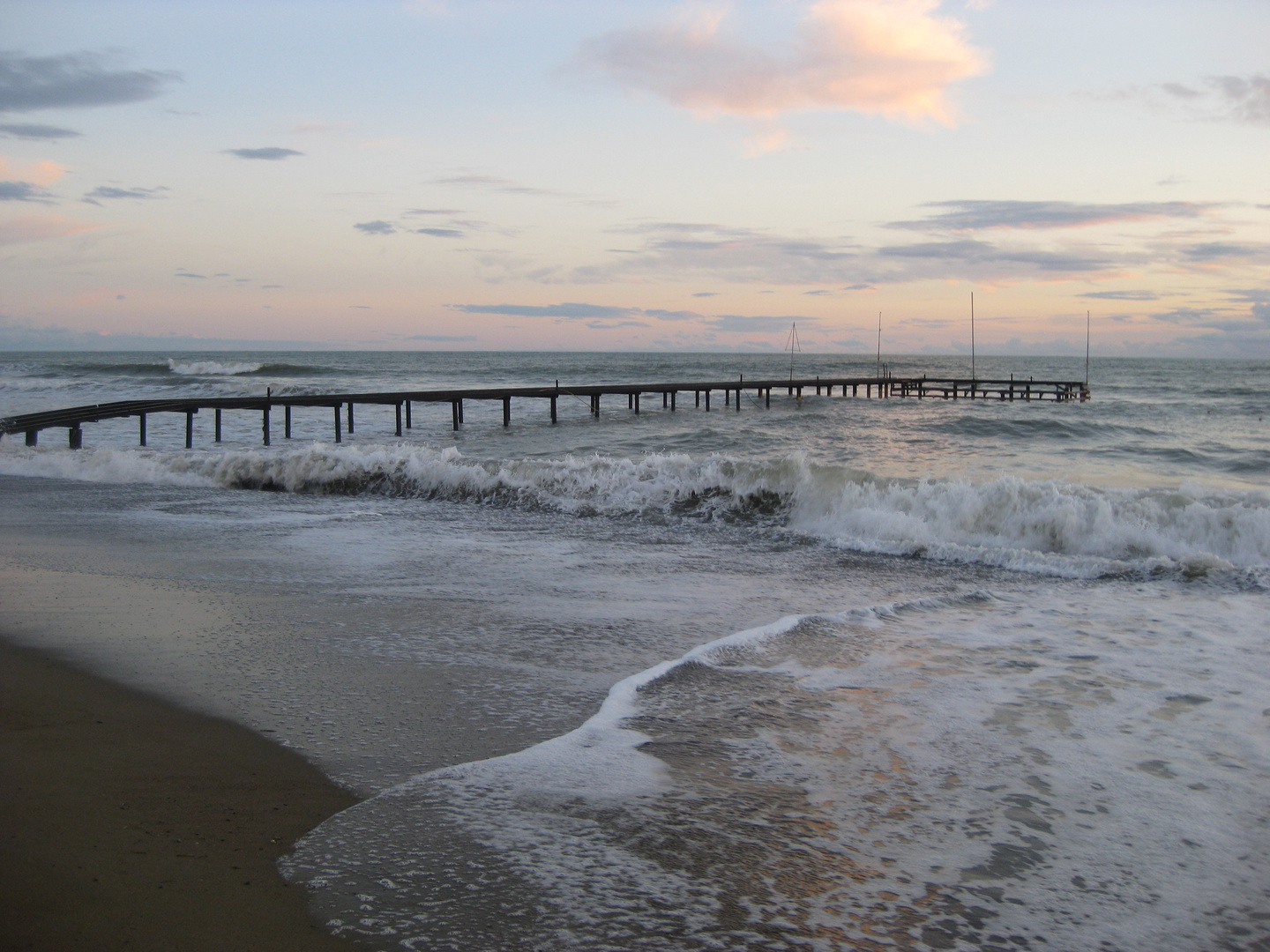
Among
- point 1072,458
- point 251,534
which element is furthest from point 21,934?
point 1072,458

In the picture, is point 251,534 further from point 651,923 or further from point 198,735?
point 651,923

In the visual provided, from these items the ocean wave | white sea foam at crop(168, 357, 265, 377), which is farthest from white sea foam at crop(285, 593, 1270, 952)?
white sea foam at crop(168, 357, 265, 377)

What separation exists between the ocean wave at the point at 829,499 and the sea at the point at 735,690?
6 cm

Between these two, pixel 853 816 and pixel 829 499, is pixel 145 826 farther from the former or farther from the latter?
pixel 829 499

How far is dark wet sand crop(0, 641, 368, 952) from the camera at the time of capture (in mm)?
2531

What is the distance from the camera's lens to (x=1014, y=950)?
260cm

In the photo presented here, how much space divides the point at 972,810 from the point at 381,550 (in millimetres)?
6805

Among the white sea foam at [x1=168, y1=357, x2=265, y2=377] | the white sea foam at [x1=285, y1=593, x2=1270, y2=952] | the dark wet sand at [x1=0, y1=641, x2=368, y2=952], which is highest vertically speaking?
the white sea foam at [x1=168, y1=357, x2=265, y2=377]

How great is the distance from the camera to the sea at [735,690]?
284cm

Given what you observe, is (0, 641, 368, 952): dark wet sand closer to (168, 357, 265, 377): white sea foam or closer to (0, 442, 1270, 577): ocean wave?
Answer: (0, 442, 1270, 577): ocean wave

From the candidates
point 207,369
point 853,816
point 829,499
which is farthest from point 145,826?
point 207,369

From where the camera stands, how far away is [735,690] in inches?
192

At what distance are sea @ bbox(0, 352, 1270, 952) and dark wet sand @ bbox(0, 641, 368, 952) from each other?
0.17 m

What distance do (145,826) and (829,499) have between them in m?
9.36
